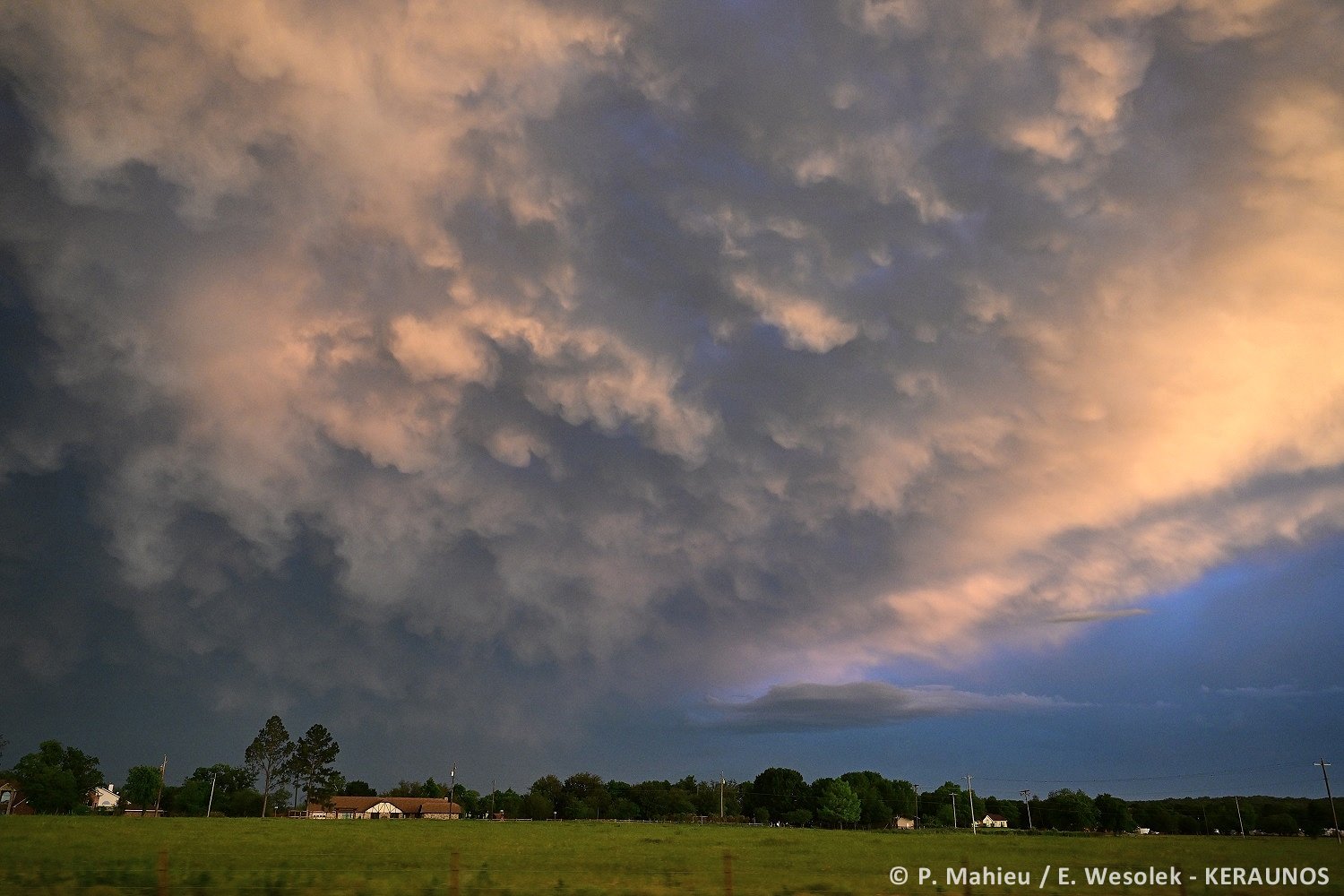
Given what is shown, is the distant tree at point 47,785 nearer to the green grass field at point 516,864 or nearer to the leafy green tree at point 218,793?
the leafy green tree at point 218,793

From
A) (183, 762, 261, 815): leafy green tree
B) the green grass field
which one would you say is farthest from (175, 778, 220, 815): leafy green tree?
the green grass field

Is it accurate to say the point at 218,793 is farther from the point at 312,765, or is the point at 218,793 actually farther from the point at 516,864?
the point at 516,864

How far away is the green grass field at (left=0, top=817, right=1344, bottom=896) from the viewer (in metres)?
35.1

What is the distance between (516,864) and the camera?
4959 cm

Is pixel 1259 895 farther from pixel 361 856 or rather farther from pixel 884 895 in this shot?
pixel 361 856

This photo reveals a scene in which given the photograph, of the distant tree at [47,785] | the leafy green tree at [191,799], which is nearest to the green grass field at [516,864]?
the distant tree at [47,785]

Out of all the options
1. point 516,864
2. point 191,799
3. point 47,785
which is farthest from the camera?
point 191,799

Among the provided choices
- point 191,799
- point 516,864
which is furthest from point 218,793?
point 516,864

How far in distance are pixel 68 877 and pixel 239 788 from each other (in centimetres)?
18883

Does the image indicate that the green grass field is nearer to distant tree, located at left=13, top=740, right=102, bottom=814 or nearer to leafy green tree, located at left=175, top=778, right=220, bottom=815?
distant tree, located at left=13, top=740, right=102, bottom=814

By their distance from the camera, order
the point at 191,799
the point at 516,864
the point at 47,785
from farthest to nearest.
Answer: the point at 191,799 < the point at 47,785 < the point at 516,864

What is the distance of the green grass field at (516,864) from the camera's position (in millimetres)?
35094

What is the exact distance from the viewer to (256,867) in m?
41.9

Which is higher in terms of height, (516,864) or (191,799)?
(516,864)
